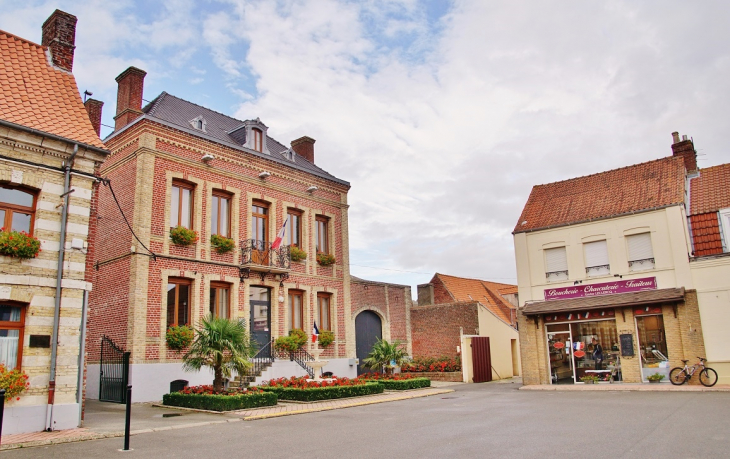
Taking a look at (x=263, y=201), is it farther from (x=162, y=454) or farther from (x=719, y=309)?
(x=719, y=309)

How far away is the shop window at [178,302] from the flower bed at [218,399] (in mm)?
3266

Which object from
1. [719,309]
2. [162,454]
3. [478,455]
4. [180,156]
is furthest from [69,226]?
[719,309]

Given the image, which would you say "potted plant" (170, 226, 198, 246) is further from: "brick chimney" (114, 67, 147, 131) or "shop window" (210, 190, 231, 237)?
"brick chimney" (114, 67, 147, 131)

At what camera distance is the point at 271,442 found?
9.51m

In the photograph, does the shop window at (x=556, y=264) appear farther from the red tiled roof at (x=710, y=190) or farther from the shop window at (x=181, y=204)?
the shop window at (x=181, y=204)

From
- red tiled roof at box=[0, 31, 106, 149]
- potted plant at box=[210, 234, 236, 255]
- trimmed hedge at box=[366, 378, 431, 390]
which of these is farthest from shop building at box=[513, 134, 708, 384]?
red tiled roof at box=[0, 31, 106, 149]

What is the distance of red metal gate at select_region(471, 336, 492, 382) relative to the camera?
2581 cm

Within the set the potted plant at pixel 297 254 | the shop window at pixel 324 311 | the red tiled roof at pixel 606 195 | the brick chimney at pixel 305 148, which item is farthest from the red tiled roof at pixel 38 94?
the red tiled roof at pixel 606 195

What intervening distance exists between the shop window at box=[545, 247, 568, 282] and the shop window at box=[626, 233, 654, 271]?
2322 mm

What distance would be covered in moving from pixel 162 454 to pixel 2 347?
454 centimetres

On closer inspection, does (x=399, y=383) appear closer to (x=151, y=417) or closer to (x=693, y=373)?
(x=151, y=417)

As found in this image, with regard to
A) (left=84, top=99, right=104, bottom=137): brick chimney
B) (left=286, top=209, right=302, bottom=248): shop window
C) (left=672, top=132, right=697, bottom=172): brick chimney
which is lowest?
(left=286, top=209, right=302, bottom=248): shop window

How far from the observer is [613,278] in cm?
2127

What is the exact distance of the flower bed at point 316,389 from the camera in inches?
628
